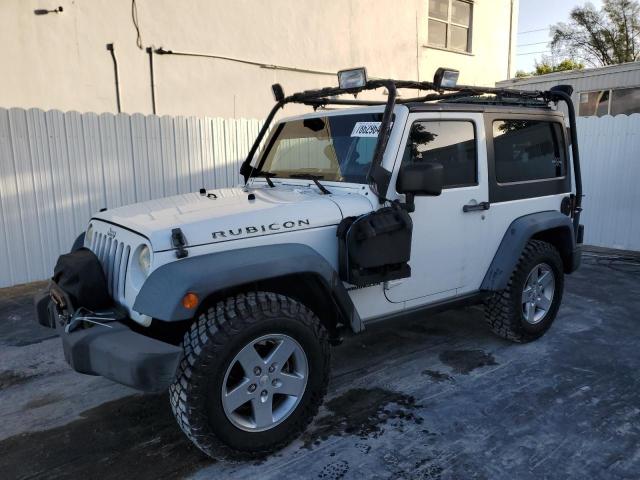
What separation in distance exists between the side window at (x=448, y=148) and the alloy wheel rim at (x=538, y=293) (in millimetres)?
1134

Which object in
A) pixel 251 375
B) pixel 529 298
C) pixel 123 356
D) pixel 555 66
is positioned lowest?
pixel 529 298

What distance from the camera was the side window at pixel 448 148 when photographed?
3477mm

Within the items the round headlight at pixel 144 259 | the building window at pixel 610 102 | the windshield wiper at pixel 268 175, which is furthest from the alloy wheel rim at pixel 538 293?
the building window at pixel 610 102

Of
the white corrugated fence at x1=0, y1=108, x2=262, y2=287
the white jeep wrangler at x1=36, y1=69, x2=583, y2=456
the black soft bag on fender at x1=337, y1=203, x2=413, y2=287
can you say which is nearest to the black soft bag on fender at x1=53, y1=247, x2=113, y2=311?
the white jeep wrangler at x1=36, y1=69, x2=583, y2=456

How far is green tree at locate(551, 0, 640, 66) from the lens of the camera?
36.0m

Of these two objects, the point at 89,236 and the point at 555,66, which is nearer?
the point at 89,236

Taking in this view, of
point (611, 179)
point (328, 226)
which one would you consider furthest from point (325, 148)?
point (611, 179)

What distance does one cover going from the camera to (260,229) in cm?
286

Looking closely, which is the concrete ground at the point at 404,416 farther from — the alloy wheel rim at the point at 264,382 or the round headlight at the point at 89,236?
the round headlight at the point at 89,236

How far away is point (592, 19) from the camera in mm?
37562

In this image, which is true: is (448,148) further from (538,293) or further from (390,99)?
(538,293)

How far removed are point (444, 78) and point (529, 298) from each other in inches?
79.3

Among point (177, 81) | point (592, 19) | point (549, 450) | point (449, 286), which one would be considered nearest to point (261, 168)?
point (449, 286)

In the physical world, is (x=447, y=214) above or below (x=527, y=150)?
below
